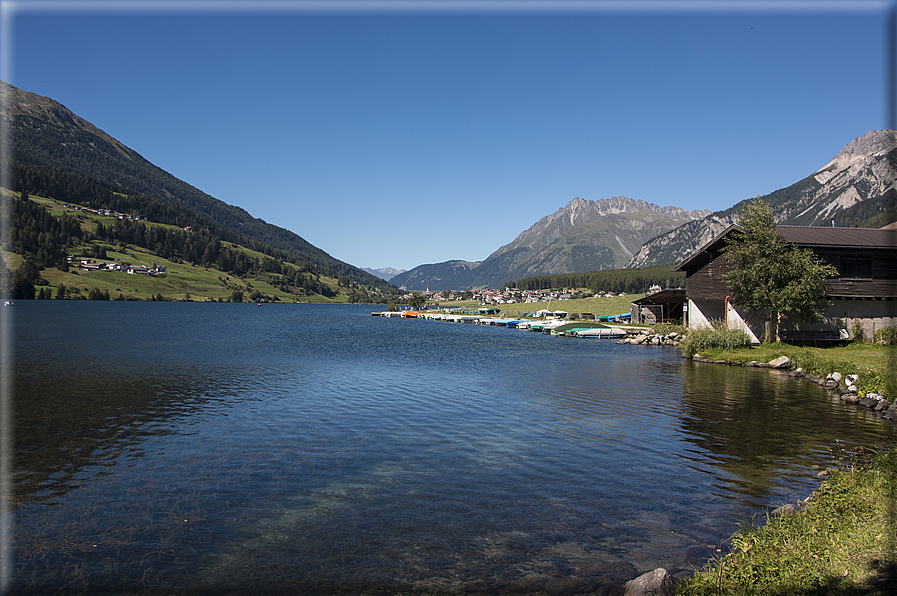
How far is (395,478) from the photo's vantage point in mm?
15523

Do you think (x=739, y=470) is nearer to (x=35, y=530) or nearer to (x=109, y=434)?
(x=35, y=530)

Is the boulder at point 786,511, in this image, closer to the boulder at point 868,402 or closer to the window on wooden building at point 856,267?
the boulder at point 868,402

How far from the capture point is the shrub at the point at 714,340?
47188 mm

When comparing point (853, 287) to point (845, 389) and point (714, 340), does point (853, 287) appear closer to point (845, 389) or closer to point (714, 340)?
point (714, 340)

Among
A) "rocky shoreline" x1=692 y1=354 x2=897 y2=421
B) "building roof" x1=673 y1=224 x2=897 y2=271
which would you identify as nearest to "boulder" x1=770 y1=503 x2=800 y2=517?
"rocky shoreline" x1=692 y1=354 x2=897 y2=421

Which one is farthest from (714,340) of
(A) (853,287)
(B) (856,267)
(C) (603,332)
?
(C) (603,332)

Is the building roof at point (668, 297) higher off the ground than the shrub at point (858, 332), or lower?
higher

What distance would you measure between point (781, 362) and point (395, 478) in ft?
121

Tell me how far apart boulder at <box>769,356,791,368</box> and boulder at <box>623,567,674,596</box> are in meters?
38.2

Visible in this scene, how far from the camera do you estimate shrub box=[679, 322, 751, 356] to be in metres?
47.2

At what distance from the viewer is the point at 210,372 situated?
38.8 metres

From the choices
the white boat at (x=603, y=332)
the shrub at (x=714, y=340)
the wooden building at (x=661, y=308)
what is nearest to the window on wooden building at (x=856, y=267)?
the shrub at (x=714, y=340)

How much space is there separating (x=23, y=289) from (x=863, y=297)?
23517cm

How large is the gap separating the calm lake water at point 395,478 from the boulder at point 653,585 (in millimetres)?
1055
